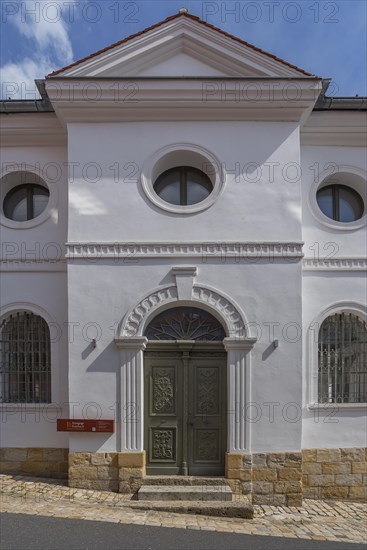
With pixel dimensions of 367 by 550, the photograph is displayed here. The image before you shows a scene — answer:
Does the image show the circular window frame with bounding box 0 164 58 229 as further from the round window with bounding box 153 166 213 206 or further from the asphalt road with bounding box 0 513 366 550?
the asphalt road with bounding box 0 513 366 550

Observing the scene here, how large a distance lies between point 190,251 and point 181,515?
13.7 ft

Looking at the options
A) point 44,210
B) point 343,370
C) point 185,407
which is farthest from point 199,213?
point 343,370

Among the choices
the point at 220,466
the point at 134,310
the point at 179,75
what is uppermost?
the point at 179,75

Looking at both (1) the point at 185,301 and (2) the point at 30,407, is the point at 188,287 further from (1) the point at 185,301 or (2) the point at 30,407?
(2) the point at 30,407

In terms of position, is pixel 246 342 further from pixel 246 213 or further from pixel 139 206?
pixel 139 206

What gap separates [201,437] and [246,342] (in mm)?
1864

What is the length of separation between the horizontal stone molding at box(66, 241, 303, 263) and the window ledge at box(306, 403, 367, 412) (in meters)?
2.75

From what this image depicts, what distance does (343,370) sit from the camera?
7734 mm

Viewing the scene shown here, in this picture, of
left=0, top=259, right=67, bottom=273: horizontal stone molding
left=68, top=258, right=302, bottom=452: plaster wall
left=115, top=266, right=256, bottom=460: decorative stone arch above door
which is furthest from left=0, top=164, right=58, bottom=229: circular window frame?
left=115, top=266, right=256, bottom=460: decorative stone arch above door

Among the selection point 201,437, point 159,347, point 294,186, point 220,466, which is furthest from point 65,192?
point 220,466

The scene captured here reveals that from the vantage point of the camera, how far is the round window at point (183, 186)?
762 cm

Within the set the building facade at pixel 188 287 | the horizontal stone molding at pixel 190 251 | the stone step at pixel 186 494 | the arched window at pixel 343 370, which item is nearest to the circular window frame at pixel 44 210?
the building facade at pixel 188 287

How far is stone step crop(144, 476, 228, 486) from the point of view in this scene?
6.81 m

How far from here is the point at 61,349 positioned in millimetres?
7617
